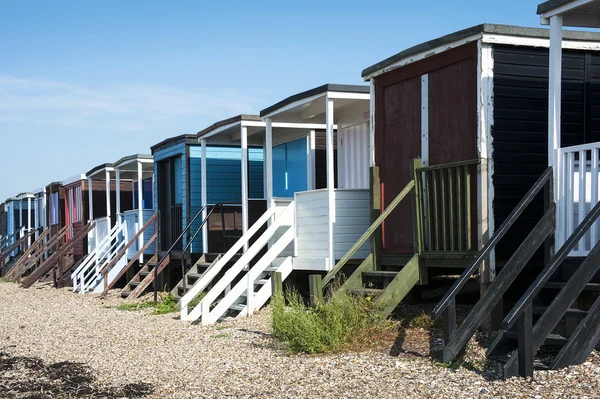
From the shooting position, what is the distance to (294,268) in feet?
41.2

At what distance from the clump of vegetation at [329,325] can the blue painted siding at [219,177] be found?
844cm

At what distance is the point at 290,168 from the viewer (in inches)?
654

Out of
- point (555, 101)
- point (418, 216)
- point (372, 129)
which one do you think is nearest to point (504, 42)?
point (555, 101)

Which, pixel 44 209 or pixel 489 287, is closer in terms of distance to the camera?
pixel 489 287

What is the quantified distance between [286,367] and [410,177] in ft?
11.4

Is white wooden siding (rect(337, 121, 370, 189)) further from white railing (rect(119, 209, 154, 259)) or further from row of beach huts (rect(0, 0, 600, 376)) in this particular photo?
white railing (rect(119, 209, 154, 259))

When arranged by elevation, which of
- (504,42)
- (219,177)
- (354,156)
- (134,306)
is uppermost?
(504,42)

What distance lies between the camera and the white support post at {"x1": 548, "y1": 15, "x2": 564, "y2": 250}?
26.4ft

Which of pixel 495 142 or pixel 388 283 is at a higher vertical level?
pixel 495 142

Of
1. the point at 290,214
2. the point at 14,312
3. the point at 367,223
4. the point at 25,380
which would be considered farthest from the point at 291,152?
the point at 25,380

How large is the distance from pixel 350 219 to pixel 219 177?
251 inches

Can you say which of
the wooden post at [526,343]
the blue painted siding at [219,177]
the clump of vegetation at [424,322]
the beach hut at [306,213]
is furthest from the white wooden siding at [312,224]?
the wooden post at [526,343]

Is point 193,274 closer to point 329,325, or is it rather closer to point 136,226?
point 136,226

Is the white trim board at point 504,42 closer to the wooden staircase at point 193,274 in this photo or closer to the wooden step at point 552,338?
the wooden step at point 552,338
